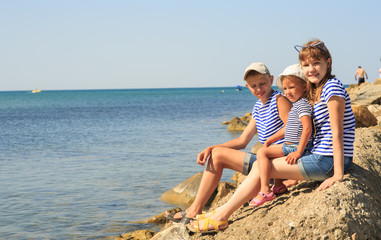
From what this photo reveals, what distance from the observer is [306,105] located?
4344mm

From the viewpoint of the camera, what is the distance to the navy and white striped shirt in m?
4.36

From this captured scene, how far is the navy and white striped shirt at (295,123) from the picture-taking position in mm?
4355

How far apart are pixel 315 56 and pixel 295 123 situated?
65 centimetres

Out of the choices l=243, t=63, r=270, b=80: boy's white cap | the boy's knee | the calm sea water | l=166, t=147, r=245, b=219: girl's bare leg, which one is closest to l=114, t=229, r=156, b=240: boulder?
the calm sea water

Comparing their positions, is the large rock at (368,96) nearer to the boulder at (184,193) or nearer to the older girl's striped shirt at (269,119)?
the boulder at (184,193)

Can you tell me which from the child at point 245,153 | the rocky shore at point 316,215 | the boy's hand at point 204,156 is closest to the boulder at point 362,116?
the rocky shore at point 316,215

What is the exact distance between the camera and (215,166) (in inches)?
185

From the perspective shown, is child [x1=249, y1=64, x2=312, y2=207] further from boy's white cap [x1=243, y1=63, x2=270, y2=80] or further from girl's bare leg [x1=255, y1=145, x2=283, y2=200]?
boy's white cap [x1=243, y1=63, x2=270, y2=80]

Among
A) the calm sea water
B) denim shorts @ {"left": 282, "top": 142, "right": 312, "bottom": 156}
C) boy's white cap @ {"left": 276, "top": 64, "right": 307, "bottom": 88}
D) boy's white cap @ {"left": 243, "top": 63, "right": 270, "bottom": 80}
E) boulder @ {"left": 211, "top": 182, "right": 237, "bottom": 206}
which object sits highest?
boy's white cap @ {"left": 243, "top": 63, "right": 270, "bottom": 80}

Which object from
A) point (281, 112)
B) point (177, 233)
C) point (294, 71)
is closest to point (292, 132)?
point (281, 112)

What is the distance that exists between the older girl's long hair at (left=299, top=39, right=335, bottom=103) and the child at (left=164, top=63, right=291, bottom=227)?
13.3 inches

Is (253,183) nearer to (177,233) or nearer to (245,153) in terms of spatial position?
(245,153)

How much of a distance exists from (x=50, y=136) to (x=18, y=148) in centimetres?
481

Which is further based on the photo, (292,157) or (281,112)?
(281,112)
